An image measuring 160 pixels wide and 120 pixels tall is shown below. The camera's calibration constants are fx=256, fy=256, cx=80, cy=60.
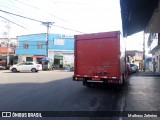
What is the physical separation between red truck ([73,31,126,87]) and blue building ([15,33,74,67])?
40.2 metres

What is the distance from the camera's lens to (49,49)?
5531 centimetres

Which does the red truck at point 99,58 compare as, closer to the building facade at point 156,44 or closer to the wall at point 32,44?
the building facade at point 156,44

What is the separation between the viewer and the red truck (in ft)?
43.7

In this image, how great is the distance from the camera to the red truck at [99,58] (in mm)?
13305

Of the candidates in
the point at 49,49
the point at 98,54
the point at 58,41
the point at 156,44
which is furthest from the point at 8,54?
the point at 98,54

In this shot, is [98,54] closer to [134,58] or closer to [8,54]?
[8,54]

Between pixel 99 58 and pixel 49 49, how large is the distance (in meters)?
42.2

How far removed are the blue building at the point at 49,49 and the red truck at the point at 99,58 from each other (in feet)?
132

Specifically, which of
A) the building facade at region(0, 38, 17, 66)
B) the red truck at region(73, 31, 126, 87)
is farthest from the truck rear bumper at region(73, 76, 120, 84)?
the building facade at region(0, 38, 17, 66)

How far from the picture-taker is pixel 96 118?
24.9 feet

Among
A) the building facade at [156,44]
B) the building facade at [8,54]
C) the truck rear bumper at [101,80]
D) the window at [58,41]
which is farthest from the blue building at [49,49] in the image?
the truck rear bumper at [101,80]

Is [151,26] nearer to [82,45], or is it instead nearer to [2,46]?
[82,45]

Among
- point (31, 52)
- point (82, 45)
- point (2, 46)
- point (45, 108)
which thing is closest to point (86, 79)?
point (82, 45)

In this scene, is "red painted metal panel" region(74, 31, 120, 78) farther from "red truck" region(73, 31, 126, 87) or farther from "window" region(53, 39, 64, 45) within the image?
"window" region(53, 39, 64, 45)
